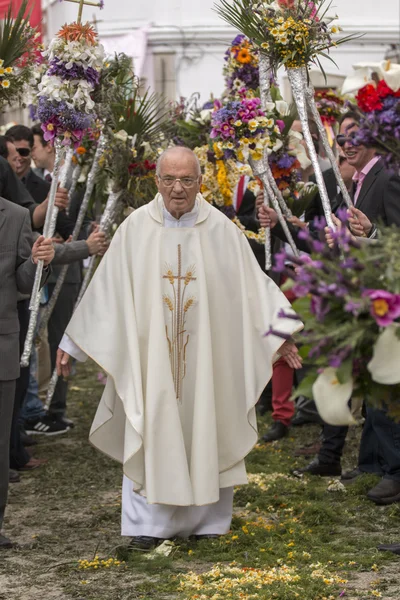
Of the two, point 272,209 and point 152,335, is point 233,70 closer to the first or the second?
point 272,209

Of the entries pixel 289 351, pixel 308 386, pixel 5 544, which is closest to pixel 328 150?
pixel 289 351

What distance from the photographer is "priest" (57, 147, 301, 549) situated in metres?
6.16

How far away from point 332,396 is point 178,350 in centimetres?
237

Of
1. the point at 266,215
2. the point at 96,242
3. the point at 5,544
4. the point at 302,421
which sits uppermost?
the point at 266,215

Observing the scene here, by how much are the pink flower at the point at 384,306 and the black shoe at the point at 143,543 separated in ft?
9.58

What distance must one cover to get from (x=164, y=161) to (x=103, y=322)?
94 centimetres

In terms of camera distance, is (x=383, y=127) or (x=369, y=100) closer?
(x=383, y=127)

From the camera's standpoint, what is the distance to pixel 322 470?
773cm

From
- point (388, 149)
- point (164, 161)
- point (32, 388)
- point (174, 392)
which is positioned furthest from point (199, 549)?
point (32, 388)

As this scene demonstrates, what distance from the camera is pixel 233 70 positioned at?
8969 mm

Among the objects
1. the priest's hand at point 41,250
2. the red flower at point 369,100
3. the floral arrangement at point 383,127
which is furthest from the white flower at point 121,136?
the floral arrangement at point 383,127

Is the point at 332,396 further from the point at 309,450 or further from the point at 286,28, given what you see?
the point at 309,450

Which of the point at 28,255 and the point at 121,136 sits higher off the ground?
the point at 121,136

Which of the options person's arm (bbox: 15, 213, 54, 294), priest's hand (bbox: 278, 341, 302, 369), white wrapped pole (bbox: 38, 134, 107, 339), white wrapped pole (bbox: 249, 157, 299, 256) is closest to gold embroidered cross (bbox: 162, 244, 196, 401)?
priest's hand (bbox: 278, 341, 302, 369)
